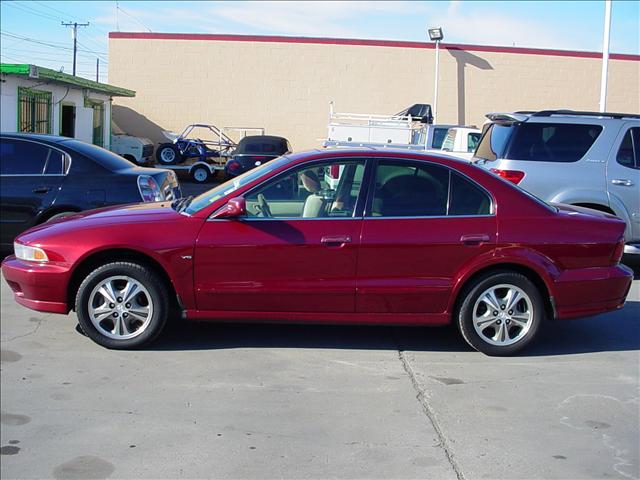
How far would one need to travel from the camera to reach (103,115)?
27672 mm

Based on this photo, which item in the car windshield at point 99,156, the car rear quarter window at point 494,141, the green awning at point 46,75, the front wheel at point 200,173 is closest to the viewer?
the car windshield at point 99,156

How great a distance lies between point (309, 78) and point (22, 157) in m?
22.3

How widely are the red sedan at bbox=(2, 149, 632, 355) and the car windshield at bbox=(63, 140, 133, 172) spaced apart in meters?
2.86

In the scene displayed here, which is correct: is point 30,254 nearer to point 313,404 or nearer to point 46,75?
point 313,404

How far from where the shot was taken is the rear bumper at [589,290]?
616 cm

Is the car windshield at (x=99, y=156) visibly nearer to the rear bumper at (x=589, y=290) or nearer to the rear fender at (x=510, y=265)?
the rear fender at (x=510, y=265)

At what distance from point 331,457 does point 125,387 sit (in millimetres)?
1694

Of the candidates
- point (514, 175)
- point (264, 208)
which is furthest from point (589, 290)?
point (514, 175)

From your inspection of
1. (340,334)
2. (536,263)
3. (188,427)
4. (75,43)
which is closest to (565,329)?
(536,263)

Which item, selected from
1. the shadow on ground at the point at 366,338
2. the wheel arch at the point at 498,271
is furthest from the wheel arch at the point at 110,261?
the wheel arch at the point at 498,271

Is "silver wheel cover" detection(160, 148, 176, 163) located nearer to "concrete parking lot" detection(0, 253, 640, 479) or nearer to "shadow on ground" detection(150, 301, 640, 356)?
"concrete parking lot" detection(0, 253, 640, 479)

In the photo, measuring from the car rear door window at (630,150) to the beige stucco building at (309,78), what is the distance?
21284mm

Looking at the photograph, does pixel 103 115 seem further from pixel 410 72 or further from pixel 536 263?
pixel 536 263

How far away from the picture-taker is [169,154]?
26.2 metres
